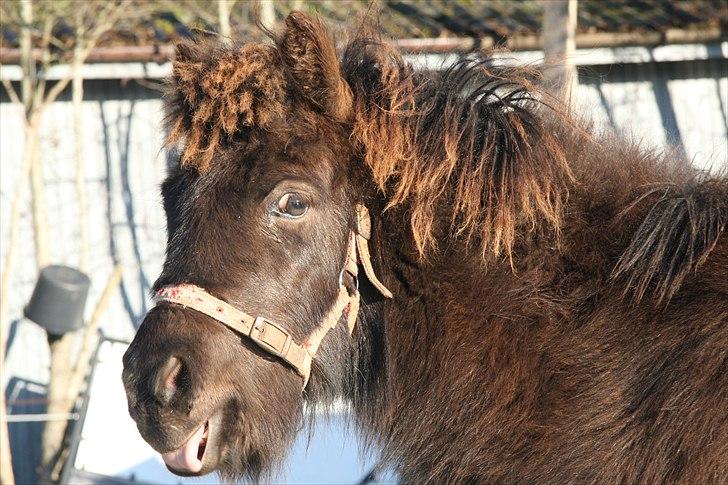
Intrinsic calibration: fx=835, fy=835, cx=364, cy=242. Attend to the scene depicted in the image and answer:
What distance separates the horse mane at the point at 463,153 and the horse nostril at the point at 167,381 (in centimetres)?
73

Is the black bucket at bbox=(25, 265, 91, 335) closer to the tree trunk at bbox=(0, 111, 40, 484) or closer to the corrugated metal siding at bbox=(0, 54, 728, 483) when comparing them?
the tree trunk at bbox=(0, 111, 40, 484)

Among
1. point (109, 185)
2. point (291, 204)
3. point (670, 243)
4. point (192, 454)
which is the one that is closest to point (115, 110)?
point (109, 185)

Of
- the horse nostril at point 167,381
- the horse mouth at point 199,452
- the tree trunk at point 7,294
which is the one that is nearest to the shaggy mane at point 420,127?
the horse nostril at point 167,381

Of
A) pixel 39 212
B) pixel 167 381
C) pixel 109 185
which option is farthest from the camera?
pixel 109 185

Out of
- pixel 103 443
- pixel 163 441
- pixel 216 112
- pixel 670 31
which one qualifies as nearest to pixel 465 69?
pixel 216 112

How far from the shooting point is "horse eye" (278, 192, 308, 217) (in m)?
2.31

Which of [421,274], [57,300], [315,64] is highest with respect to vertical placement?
[315,64]

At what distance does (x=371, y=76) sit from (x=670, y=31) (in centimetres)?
666

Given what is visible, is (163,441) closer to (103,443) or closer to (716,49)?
(103,443)

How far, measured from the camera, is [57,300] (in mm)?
6586

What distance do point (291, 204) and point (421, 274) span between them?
428mm

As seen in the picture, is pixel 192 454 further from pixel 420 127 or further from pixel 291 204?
pixel 420 127

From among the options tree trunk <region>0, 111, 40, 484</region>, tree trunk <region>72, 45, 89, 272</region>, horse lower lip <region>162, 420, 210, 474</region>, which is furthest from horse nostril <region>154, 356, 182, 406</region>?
tree trunk <region>72, 45, 89, 272</region>

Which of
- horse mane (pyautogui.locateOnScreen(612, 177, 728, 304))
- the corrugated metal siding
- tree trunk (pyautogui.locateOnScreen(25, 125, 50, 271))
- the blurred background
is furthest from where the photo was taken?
the corrugated metal siding
